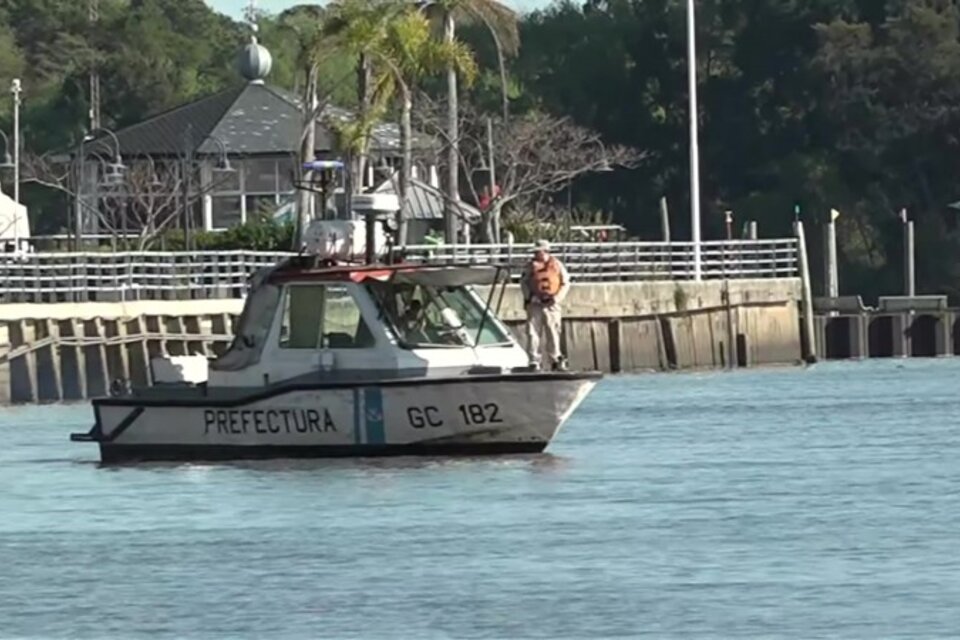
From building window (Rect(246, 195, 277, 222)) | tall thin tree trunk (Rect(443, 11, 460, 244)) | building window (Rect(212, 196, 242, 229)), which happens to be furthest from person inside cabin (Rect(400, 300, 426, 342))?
building window (Rect(212, 196, 242, 229))

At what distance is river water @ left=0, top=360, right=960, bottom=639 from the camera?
67.9 ft

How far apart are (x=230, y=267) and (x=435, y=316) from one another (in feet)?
85.1

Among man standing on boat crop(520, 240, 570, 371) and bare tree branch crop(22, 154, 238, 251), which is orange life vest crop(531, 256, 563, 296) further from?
bare tree branch crop(22, 154, 238, 251)

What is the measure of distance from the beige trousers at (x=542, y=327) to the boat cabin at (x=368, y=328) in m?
2.60

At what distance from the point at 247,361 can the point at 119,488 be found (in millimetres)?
2161

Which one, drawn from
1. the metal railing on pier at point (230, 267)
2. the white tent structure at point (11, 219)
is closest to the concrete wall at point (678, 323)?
the metal railing on pier at point (230, 267)

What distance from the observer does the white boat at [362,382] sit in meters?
30.9

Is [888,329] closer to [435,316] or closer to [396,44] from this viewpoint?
[396,44]

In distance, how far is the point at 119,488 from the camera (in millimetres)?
30234

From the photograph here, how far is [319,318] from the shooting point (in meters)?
31.4

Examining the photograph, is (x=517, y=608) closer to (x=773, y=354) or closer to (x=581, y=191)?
(x=773, y=354)

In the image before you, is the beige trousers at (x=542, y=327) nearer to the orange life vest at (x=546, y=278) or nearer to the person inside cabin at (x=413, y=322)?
the orange life vest at (x=546, y=278)

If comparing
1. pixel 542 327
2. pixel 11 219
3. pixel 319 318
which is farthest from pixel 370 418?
pixel 11 219

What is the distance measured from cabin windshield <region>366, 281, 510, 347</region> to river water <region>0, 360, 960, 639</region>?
3.80 feet
